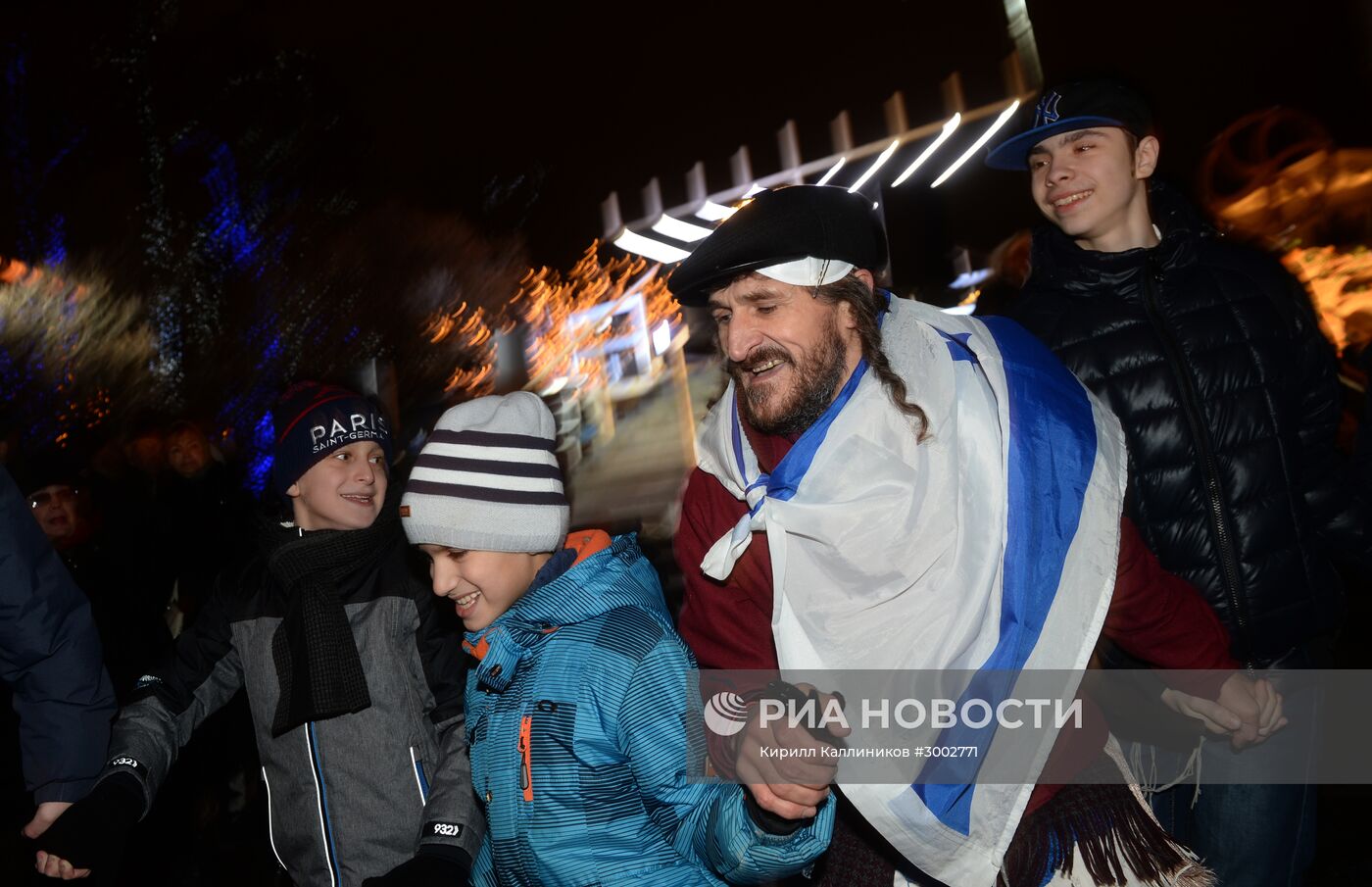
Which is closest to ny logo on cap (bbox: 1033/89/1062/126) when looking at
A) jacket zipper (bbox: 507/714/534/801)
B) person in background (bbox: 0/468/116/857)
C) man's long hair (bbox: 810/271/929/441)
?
man's long hair (bbox: 810/271/929/441)

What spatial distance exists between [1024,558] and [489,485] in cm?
126

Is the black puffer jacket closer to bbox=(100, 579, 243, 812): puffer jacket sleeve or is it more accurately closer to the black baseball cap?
the black baseball cap

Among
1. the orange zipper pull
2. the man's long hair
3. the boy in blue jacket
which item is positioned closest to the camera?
the boy in blue jacket

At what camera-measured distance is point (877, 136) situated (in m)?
11.8

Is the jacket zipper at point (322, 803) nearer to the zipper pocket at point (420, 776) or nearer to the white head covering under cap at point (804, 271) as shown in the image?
the zipper pocket at point (420, 776)

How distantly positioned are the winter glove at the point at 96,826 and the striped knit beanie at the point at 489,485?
104cm

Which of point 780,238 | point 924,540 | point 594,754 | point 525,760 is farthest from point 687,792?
point 780,238

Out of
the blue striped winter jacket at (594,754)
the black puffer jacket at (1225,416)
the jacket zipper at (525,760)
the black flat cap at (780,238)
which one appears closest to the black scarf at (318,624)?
the blue striped winter jacket at (594,754)

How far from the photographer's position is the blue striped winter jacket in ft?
6.46

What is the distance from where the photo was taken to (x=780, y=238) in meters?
2.17

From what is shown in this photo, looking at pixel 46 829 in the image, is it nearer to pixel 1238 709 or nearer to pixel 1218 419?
pixel 1238 709

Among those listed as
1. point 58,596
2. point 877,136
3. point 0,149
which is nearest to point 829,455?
point 58,596

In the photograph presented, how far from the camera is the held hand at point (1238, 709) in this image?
6.84 feet

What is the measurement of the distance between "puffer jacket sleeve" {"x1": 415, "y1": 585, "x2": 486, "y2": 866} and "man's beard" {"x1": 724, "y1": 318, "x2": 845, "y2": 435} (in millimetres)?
1115
